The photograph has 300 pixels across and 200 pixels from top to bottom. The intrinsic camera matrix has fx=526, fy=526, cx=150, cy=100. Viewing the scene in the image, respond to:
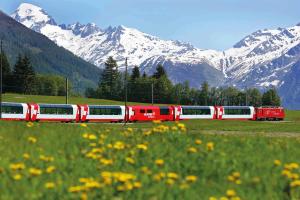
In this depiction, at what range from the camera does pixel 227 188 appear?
982cm

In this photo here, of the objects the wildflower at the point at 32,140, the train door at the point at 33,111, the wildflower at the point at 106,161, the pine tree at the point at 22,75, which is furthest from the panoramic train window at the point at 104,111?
the pine tree at the point at 22,75

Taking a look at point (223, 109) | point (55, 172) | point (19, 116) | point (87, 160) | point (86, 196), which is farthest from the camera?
point (223, 109)

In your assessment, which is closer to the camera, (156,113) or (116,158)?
(116,158)

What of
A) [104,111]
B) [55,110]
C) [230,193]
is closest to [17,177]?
[230,193]

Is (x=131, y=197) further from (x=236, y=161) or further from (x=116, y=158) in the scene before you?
(x=236, y=161)

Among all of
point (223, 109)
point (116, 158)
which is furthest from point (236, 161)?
point (223, 109)

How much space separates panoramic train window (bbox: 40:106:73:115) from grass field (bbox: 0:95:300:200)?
205ft

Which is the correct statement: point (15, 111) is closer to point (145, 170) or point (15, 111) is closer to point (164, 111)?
point (164, 111)

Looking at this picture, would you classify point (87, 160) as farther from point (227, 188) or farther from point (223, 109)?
point (223, 109)

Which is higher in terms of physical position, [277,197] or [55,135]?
[55,135]

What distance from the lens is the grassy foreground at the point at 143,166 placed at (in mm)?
9219

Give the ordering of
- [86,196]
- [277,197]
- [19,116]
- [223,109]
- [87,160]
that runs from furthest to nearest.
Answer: [223,109] < [19,116] < [87,160] < [277,197] < [86,196]

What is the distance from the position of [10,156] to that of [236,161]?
4.97 meters

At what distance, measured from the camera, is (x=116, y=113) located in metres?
85.6
